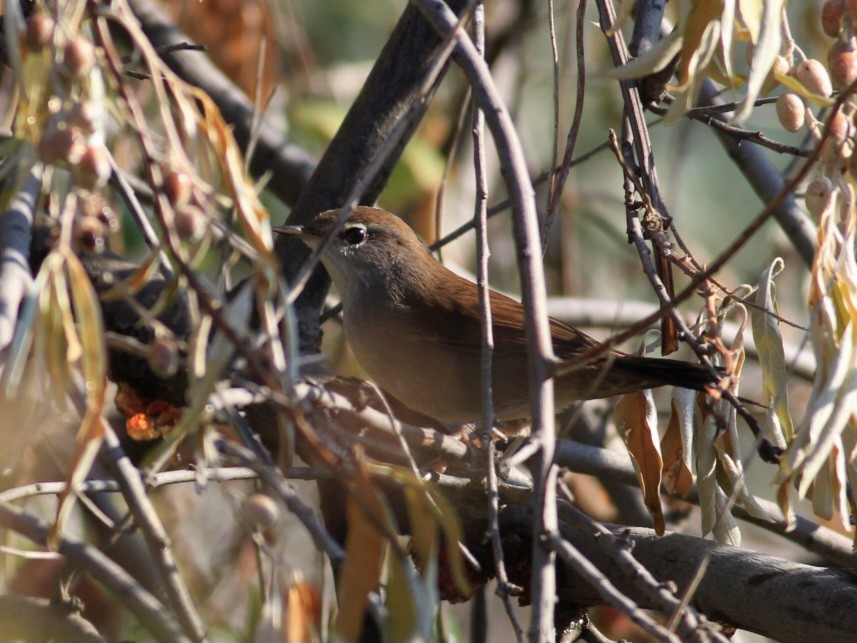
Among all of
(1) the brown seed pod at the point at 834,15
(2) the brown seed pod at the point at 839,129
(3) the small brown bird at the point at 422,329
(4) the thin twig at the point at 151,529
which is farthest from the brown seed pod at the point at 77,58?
(3) the small brown bird at the point at 422,329

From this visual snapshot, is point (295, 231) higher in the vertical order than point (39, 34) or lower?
lower

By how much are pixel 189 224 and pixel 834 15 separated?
1420mm

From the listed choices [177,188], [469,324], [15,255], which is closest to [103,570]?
[15,255]

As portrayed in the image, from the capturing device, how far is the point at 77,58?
60.6 inches

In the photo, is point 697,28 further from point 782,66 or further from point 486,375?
point 486,375

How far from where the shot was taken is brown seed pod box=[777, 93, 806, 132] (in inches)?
84.0

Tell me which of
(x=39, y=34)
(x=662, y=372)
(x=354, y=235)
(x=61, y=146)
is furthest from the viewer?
(x=354, y=235)

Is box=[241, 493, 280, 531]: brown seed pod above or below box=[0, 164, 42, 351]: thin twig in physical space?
below

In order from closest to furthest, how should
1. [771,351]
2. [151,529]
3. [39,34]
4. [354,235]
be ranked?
[39,34]
[151,529]
[771,351]
[354,235]

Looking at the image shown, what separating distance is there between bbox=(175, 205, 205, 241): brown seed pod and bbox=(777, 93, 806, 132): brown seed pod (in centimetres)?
130

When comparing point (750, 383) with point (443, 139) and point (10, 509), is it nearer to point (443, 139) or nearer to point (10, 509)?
point (443, 139)

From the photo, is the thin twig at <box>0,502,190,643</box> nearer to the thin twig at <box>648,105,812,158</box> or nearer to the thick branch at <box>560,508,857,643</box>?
the thick branch at <box>560,508,857,643</box>

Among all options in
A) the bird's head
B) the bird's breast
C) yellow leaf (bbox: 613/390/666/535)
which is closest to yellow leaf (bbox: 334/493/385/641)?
yellow leaf (bbox: 613/390/666/535)

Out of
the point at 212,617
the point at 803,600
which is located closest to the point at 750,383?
the point at 212,617
